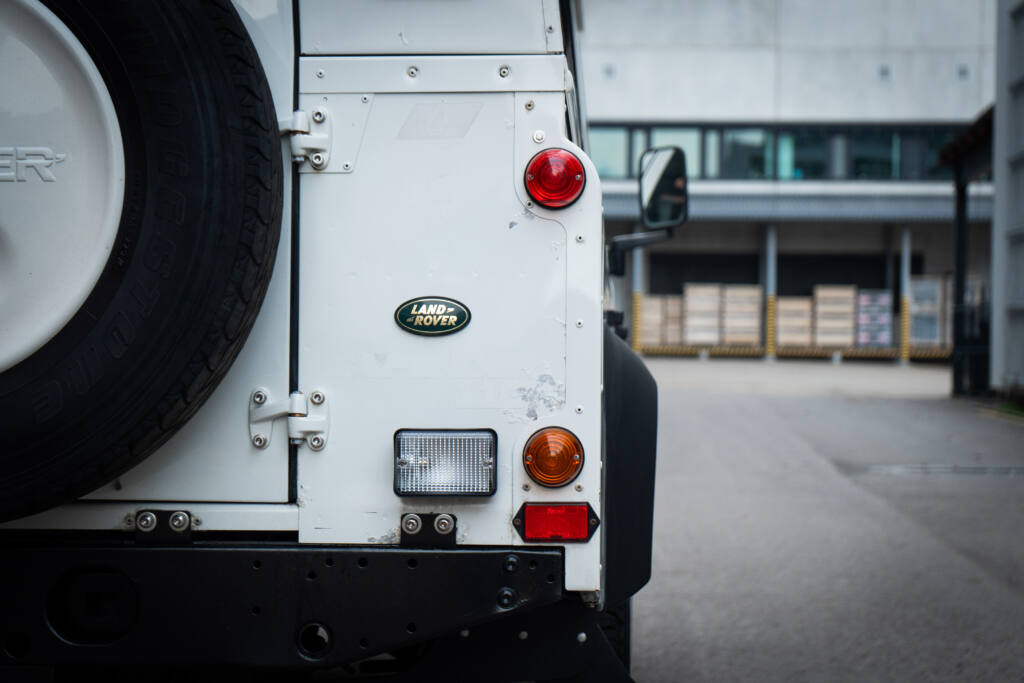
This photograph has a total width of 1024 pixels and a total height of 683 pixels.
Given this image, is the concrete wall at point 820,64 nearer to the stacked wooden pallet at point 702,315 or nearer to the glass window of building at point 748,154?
the glass window of building at point 748,154

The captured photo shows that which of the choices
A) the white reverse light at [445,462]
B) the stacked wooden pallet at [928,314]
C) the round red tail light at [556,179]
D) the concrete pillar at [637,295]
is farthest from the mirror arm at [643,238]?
the stacked wooden pallet at [928,314]

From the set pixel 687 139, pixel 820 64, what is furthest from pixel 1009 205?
pixel 820 64

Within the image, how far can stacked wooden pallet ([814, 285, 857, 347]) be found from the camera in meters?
22.6

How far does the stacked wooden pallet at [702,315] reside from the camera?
22.9 metres

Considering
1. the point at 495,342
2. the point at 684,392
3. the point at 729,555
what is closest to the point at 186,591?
the point at 495,342

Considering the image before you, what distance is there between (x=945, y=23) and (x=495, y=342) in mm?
26037

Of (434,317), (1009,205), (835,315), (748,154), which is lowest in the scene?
(835,315)

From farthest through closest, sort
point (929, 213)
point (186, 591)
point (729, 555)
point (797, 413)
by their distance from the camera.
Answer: point (929, 213), point (797, 413), point (729, 555), point (186, 591)

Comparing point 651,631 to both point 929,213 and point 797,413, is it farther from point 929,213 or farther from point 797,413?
point 929,213

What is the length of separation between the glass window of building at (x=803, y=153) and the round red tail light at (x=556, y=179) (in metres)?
23.0

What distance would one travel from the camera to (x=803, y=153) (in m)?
23.4

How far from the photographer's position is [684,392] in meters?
13.7

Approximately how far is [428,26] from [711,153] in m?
22.6

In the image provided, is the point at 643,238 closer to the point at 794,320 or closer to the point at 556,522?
the point at 556,522
